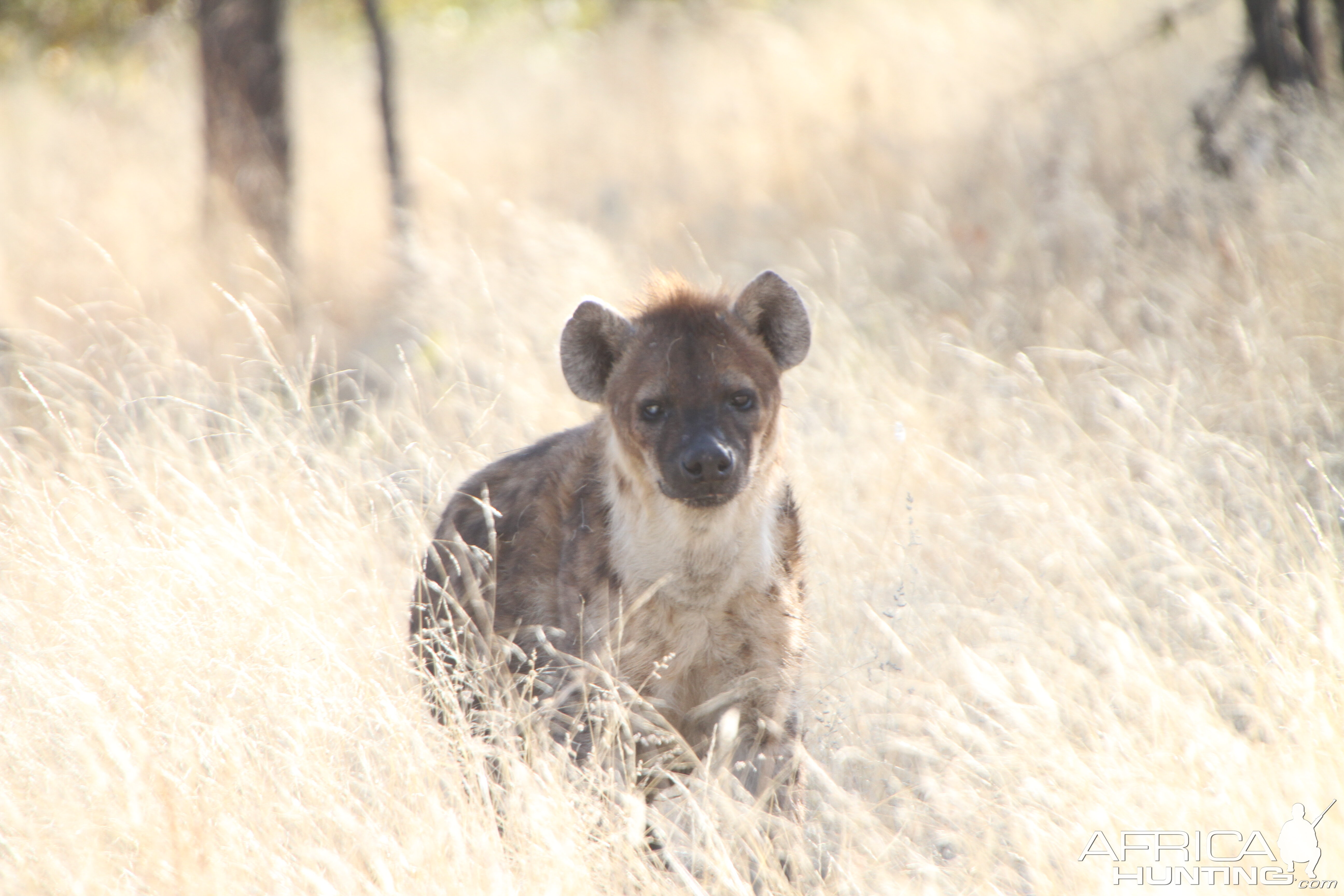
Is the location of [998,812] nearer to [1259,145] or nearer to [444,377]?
[444,377]

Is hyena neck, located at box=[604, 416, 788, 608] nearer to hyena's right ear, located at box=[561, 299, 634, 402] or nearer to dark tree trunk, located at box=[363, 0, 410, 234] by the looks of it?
hyena's right ear, located at box=[561, 299, 634, 402]

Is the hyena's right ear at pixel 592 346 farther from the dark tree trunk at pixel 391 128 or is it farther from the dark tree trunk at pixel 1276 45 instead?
the dark tree trunk at pixel 1276 45

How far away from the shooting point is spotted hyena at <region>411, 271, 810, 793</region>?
10.3 feet

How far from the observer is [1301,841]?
236cm

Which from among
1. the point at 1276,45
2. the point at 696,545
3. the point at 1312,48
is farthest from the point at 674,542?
the point at 1312,48

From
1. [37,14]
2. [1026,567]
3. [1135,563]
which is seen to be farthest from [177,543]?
[37,14]

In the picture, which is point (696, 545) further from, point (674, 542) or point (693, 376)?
point (693, 376)

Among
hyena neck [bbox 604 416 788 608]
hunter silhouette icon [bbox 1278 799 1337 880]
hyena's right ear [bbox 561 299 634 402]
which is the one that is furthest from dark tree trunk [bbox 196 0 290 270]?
hunter silhouette icon [bbox 1278 799 1337 880]

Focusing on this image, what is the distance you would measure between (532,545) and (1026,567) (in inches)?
66.9

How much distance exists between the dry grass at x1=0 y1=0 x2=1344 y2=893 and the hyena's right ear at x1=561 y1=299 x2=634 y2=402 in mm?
903

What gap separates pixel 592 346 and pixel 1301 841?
6.94 ft

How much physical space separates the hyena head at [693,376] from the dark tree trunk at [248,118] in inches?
184

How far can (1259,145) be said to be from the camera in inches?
240

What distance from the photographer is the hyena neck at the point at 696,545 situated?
3.21 metres
